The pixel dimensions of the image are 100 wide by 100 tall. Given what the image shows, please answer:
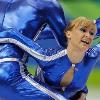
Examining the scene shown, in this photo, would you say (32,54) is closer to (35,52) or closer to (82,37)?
(35,52)

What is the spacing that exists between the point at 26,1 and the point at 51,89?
28 centimetres

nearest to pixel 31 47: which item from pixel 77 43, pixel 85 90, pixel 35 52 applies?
pixel 35 52

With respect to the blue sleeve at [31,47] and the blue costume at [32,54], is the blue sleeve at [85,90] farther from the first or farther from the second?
the blue sleeve at [31,47]

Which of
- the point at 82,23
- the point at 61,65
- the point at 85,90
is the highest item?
the point at 82,23

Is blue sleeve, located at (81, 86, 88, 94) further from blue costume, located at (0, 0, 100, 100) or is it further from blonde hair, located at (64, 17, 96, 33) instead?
blonde hair, located at (64, 17, 96, 33)

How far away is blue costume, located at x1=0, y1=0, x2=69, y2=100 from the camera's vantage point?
112 cm

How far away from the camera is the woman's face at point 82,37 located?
44.5 inches

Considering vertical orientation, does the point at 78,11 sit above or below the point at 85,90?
above

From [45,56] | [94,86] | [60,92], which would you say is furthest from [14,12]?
[94,86]

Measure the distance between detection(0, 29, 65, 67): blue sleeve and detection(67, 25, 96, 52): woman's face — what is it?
0.15 feet

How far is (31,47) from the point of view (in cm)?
115

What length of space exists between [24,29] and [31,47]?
0.07 meters

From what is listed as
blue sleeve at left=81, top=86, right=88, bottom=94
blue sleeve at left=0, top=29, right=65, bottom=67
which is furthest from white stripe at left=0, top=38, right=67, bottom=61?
blue sleeve at left=81, top=86, right=88, bottom=94

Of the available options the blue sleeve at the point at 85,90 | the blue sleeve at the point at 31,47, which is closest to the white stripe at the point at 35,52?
the blue sleeve at the point at 31,47
